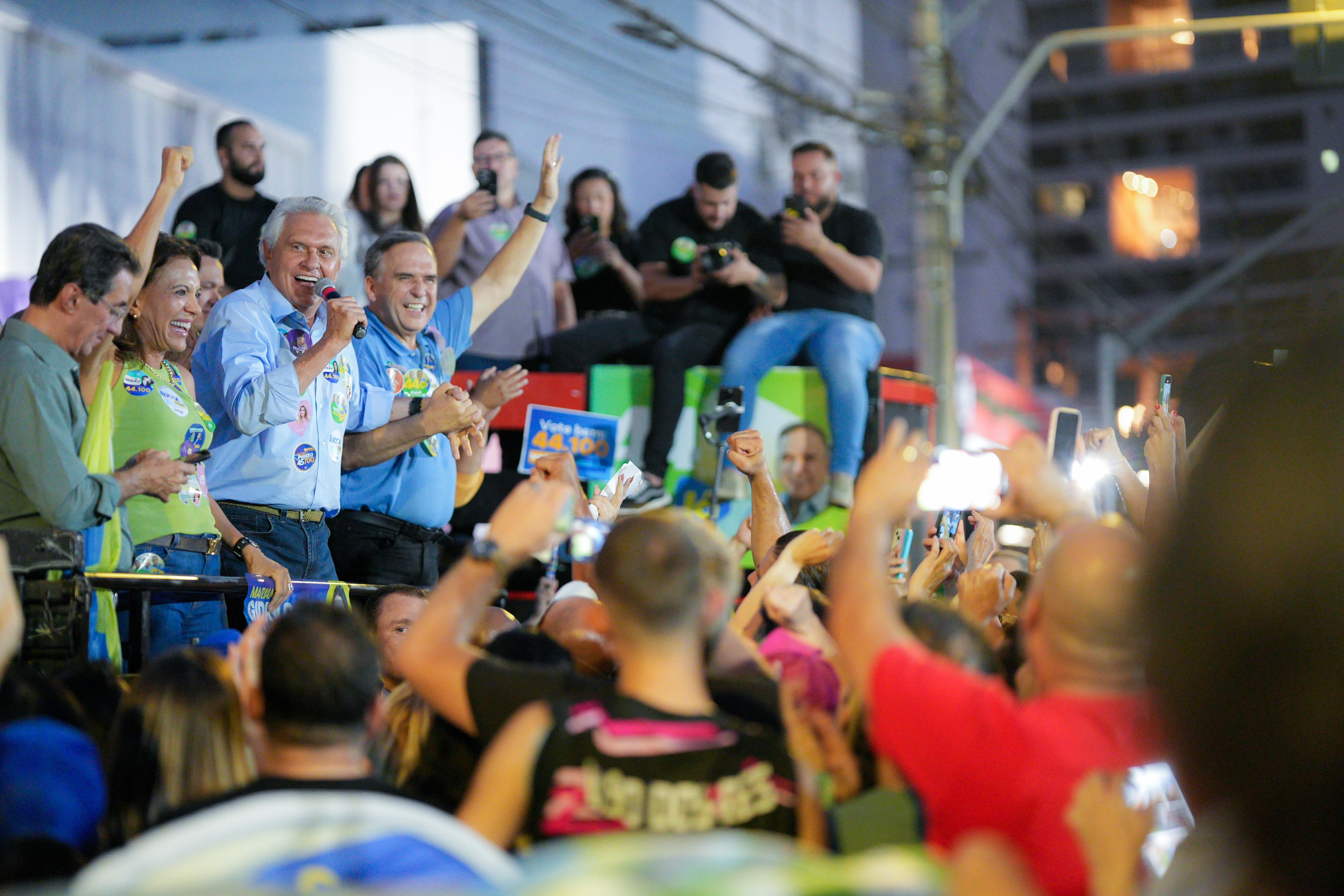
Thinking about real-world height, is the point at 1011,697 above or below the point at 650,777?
above

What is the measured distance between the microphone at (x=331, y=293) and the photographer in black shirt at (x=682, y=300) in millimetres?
2381

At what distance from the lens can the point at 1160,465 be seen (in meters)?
4.22

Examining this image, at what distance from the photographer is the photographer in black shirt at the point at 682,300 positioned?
7.23m

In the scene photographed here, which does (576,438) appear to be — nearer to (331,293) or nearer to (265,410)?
(331,293)

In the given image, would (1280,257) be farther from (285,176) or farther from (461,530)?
(461,530)

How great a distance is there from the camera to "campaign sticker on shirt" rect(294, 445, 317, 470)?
15.8ft

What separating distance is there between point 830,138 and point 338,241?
58.4 feet

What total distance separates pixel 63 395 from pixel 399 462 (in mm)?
1704

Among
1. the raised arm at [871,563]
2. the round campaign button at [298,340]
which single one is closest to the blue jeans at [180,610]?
the round campaign button at [298,340]

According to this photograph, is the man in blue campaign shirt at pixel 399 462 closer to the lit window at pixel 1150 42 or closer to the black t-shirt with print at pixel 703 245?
the black t-shirt with print at pixel 703 245

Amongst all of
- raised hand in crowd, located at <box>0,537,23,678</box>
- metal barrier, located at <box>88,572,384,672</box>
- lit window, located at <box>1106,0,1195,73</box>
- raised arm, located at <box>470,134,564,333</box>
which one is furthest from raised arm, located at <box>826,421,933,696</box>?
lit window, located at <box>1106,0,1195,73</box>

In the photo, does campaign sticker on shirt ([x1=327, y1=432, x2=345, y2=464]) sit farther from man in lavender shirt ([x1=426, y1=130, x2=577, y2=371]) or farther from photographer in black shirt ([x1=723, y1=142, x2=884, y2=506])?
photographer in black shirt ([x1=723, y1=142, x2=884, y2=506])

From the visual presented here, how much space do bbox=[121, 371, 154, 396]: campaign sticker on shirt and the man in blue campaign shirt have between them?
856 millimetres

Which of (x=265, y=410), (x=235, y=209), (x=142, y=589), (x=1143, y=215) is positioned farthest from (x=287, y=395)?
(x=1143, y=215)
